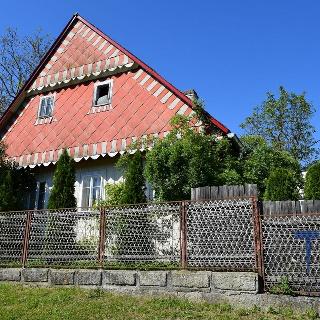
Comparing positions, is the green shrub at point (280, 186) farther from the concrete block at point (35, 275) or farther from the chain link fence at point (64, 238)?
the concrete block at point (35, 275)

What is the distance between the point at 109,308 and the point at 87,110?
896 centimetres

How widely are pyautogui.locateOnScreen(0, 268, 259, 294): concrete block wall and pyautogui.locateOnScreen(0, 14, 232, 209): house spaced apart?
498cm

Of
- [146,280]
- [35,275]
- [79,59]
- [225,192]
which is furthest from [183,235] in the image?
[79,59]

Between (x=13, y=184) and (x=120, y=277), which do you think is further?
(x=13, y=184)

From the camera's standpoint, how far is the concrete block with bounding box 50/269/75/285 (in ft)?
25.2

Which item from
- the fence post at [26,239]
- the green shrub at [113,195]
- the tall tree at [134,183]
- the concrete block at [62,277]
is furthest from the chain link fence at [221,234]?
the green shrub at [113,195]

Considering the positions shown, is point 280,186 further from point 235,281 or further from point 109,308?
point 109,308

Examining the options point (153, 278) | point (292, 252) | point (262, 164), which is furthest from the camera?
point (262, 164)

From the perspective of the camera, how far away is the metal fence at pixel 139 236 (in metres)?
6.76

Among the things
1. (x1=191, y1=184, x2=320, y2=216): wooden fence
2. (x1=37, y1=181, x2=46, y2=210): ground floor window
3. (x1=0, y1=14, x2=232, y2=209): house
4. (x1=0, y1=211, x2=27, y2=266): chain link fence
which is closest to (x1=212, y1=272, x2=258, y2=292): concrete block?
(x1=191, y1=184, x2=320, y2=216): wooden fence

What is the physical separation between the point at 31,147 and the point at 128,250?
8.20m

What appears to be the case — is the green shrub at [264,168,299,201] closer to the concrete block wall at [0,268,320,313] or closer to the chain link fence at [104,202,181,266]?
the chain link fence at [104,202,181,266]

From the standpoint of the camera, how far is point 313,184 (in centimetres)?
953

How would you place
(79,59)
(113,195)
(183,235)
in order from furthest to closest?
(79,59)
(113,195)
(183,235)
